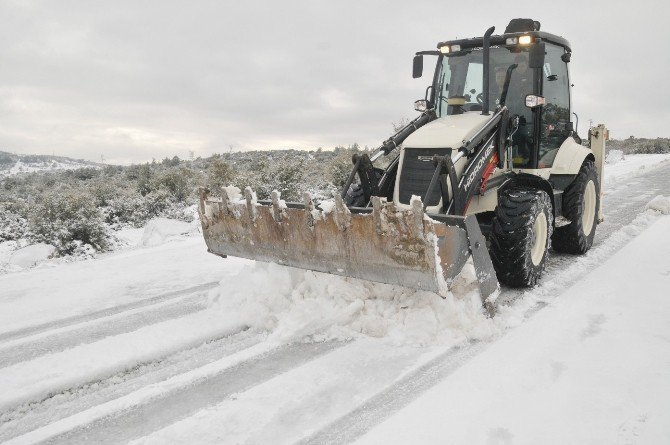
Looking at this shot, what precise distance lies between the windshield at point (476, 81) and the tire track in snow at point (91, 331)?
3611 millimetres

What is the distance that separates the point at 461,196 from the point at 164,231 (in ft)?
20.8

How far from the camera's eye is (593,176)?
21.3 ft

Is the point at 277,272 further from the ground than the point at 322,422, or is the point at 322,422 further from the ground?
the point at 277,272

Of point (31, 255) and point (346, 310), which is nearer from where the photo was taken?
point (346, 310)

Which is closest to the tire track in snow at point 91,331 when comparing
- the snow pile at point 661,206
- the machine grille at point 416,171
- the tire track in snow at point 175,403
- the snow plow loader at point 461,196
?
the snow plow loader at point 461,196

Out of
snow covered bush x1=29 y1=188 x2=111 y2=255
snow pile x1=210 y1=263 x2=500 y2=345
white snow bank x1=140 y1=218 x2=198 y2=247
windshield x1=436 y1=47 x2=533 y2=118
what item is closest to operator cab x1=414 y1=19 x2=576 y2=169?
windshield x1=436 y1=47 x2=533 y2=118

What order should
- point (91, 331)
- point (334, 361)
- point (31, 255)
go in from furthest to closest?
point (31, 255), point (91, 331), point (334, 361)

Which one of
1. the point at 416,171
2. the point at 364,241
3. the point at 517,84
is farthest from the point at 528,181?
the point at 364,241

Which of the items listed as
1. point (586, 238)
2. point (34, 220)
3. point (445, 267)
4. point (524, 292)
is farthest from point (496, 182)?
point (34, 220)

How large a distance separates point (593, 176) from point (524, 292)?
2.77 meters

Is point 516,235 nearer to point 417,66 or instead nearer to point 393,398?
point 393,398

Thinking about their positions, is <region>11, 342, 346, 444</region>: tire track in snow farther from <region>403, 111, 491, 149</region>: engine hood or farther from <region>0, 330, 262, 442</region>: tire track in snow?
<region>403, 111, 491, 149</region>: engine hood

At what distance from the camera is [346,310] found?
12.8 ft

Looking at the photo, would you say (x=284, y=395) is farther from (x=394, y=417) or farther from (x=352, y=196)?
(x=352, y=196)
